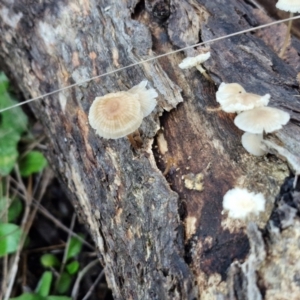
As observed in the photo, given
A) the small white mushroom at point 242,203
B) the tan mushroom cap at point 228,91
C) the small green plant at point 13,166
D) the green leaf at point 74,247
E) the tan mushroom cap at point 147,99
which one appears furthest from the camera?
the small green plant at point 13,166

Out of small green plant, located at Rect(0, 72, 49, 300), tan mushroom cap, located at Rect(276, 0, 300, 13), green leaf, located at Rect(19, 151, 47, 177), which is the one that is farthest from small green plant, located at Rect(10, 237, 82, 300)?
tan mushroom cap, located at Rect(276, 0, 300, 13)

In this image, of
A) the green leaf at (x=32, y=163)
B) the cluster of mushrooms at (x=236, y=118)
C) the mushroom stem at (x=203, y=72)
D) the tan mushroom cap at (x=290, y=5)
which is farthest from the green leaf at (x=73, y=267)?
the tan mushroom cap at (x=290, y=5)

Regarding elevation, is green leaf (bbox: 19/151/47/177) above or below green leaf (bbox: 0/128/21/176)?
below

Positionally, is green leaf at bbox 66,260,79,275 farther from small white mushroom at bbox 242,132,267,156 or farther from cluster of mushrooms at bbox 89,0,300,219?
small white mushroom at bbox 242,132,267,156

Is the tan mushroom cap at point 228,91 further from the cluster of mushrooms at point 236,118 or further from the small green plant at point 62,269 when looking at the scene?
the small green plant at point 62,269

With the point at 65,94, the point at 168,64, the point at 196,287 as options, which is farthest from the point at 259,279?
the point at 65,94

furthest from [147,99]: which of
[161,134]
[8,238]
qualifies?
[8,238]

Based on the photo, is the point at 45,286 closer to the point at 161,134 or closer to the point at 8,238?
the point at 8,238

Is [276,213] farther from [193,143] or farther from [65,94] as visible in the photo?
[65,94]

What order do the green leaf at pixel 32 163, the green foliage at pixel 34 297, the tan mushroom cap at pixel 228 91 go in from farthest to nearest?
1. the green leaf at pixel 32 163
2. the green foliage at pixel 34 297
3. the tan mushroom cap at pixel 228 91
